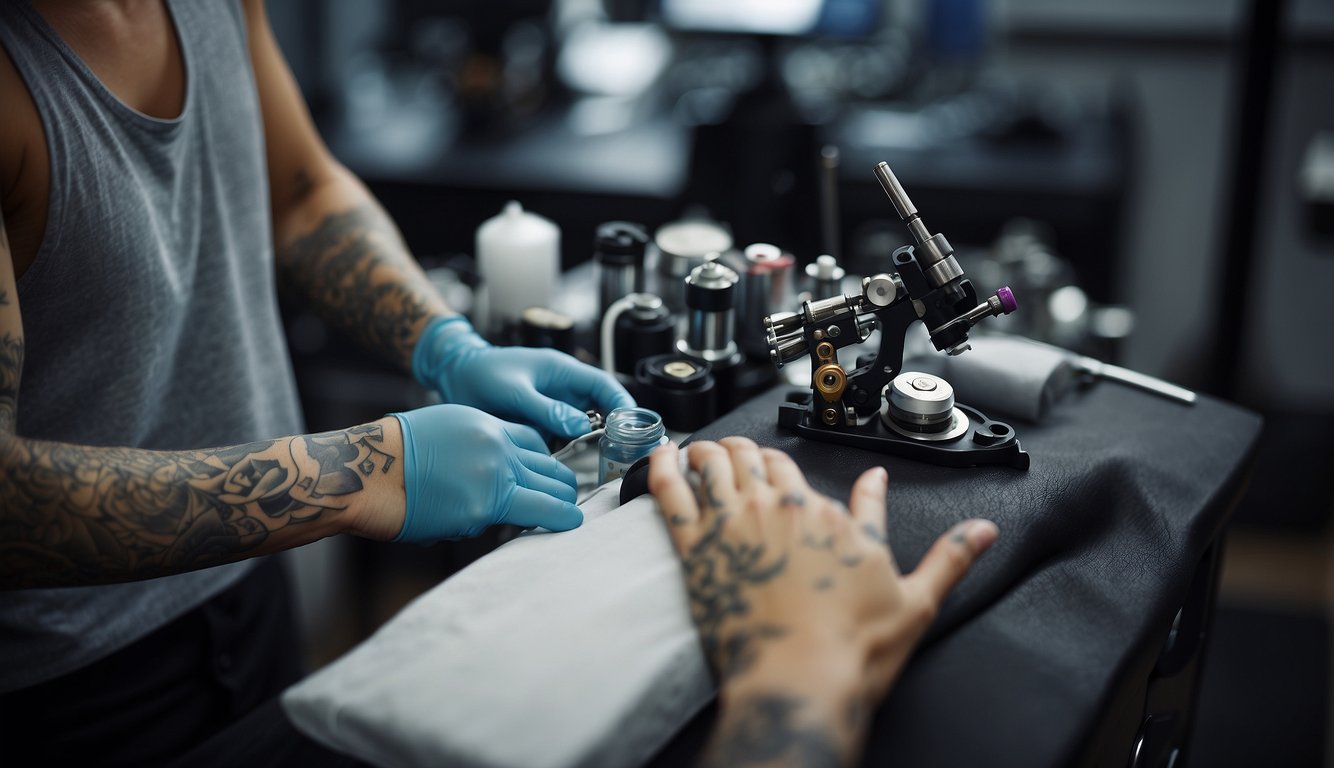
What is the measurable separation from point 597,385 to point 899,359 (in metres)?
0.31

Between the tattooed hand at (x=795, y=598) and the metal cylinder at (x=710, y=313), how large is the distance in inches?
11.9

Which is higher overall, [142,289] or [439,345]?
[142,289]

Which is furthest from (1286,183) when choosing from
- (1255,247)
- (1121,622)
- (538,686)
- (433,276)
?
(538,686)

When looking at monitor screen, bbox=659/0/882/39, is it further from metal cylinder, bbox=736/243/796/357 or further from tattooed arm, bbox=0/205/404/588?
tattooed arm, bbox=0/205/404/588

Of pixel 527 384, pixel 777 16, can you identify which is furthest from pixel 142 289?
pixel 777 16

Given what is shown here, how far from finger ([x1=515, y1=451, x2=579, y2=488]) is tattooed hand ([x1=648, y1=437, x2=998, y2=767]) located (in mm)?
148

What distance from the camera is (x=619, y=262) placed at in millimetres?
1247

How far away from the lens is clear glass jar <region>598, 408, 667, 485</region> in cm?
97

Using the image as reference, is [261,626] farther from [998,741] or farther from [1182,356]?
[1182,356]

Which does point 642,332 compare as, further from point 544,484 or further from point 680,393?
point 544,484

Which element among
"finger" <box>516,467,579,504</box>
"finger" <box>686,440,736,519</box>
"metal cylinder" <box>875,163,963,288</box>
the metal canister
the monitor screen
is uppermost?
the monitor screen

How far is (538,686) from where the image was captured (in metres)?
0.66

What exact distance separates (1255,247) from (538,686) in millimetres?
2106

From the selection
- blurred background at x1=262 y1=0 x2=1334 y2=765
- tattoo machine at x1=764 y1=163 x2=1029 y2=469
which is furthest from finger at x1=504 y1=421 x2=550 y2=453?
blurred background at x1=262 y1=0 x2=1334 y2=765
